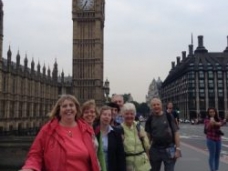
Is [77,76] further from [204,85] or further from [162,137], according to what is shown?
[162,137]

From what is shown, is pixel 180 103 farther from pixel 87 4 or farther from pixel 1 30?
pixel 1 30

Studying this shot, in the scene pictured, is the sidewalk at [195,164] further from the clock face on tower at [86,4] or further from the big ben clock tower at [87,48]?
the clock face on tower at [86,4]

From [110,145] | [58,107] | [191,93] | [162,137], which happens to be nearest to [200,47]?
[191,93]

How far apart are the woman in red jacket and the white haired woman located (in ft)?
6.30

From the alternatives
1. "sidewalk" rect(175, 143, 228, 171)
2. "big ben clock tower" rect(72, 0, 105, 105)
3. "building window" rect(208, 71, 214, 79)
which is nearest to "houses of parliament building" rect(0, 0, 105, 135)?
"big ben clock tower" rect(72, 0, 105, 105)

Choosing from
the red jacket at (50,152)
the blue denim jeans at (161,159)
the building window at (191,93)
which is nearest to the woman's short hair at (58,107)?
the red jacket at (50,152)

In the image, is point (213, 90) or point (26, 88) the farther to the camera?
point (213, 90)

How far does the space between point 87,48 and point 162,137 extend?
224ft

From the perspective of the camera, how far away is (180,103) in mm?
115812

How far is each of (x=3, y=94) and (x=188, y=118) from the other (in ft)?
218

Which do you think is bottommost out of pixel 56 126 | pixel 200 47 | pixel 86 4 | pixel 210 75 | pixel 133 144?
pixel 133 144

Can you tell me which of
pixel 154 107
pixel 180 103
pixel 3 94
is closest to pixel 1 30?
pixel 3 94

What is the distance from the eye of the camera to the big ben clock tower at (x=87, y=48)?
73.5 meters

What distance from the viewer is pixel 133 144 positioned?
5.82m
